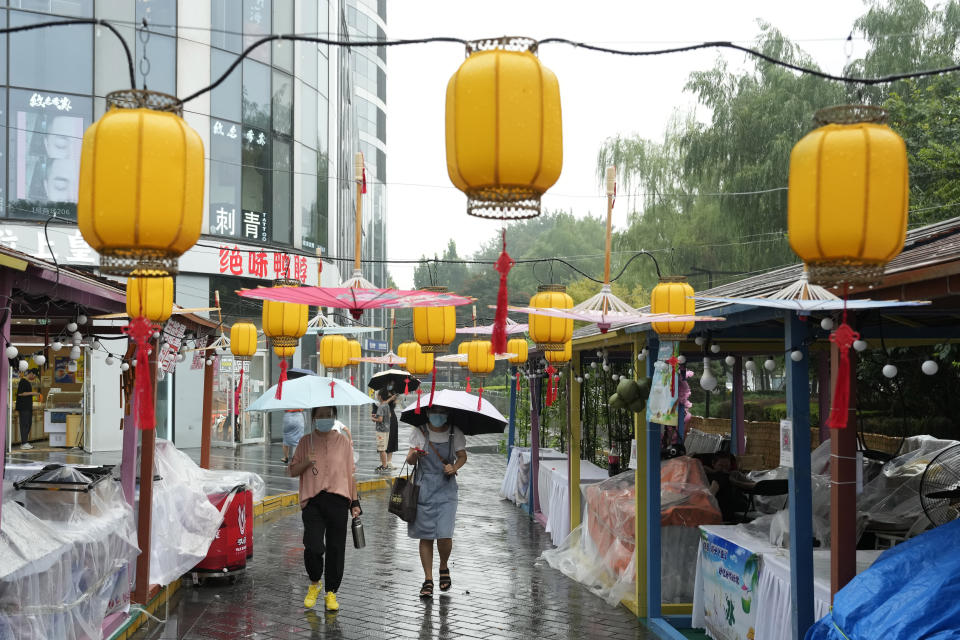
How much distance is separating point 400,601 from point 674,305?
4034 millimetres

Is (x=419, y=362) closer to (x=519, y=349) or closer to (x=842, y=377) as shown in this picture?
(x=519, y=349)

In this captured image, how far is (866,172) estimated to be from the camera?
12.2 feet

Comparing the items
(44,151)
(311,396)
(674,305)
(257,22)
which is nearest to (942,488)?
(674,305)

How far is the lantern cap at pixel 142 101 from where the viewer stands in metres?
3.80

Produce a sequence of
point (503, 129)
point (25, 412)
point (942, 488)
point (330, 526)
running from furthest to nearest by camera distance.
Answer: point (25, 412)
point (330, 526)
point (942, 488)
point (503, 129)

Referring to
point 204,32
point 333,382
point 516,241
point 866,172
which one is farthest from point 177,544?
point 516,241

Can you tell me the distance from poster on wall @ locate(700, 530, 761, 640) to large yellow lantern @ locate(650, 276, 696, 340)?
178 cm

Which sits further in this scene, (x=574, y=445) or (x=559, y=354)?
(x=574, y=445)

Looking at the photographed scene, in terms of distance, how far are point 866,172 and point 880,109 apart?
1.10 ft

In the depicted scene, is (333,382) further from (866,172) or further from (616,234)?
(616,234)

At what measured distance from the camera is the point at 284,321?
9.70 m

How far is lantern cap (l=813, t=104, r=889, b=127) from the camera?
3826 millimetres

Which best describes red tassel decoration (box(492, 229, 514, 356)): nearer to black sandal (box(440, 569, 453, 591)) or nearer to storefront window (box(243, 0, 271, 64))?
black sandal (box(440, 569, 453, 591))

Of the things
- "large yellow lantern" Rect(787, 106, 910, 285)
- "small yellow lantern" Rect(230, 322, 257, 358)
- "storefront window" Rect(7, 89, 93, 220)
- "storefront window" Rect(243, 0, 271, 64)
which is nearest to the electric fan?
"large yellow lantern" Rect(787, 106, 910, 285)
